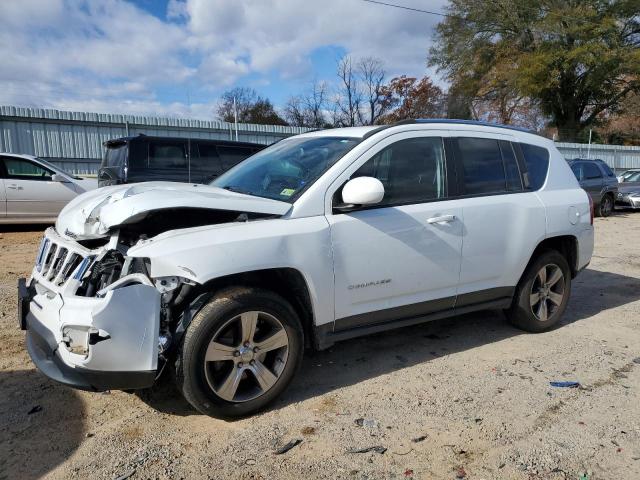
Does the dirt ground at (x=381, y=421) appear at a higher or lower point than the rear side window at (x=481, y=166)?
lower

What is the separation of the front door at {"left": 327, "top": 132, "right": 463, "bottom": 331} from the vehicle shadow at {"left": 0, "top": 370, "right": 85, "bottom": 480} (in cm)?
176

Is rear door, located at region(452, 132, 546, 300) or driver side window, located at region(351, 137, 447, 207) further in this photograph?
rear door, located at region(452, 132, 546, 300)

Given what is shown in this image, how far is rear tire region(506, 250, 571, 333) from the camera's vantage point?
4555mm

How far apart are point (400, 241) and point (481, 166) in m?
1.19

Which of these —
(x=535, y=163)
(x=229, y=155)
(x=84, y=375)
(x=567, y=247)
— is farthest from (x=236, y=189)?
(x=229, y=155)

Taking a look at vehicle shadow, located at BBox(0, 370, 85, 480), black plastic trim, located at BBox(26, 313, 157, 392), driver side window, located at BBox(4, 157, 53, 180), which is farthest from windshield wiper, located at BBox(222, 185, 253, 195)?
driver side window, located at BBox(4, 157, 53, 180)

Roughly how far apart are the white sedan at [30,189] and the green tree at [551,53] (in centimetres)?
3229

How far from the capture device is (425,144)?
3.93 metres

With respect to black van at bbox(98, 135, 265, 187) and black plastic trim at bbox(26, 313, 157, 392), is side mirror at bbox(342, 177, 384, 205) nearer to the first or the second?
black plastic trim at bbox(26, 313, 157, 392)

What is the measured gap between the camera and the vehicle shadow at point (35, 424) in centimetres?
266

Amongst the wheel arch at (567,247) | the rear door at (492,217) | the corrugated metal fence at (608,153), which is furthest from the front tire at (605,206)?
the rear door at (492,217)

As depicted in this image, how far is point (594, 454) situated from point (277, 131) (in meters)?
17.1

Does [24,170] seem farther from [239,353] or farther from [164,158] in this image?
[239,353]

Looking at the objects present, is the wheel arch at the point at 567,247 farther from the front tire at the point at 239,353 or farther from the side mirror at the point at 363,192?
the front tire at the point at 239,353
